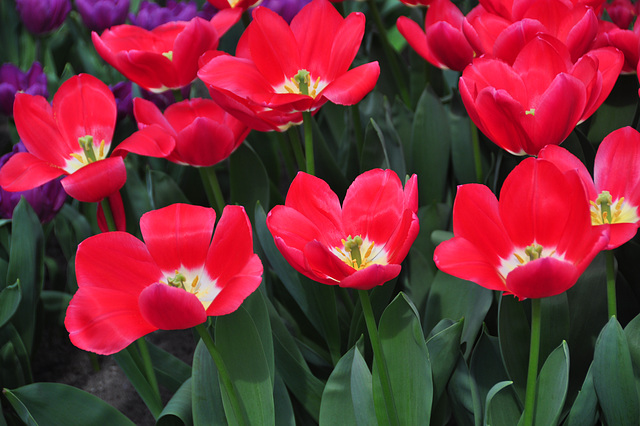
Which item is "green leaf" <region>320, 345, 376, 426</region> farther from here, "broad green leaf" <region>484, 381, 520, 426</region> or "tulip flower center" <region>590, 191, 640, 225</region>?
"tulip flower center" <region>590, 191, 640, 225</region>

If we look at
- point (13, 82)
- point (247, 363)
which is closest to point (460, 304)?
point (247, 363)

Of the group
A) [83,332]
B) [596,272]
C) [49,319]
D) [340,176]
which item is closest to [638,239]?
[596,272]

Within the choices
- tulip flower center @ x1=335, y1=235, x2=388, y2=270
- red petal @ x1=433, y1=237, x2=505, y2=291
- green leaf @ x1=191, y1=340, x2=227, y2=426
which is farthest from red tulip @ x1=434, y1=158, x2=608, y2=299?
green leaf @ x1=191, y1=340, x2=227, y2=426

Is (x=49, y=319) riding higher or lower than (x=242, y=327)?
lower

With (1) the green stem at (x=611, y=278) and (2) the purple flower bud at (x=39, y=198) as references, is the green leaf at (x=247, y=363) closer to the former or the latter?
(1) the green stem at (x=611, y=278)

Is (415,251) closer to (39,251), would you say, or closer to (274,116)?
(274,116)

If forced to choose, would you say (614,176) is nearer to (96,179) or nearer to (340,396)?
(340,396)

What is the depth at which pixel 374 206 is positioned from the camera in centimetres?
75

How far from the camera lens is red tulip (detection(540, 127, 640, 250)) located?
0.71m

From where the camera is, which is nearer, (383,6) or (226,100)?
(226,100)

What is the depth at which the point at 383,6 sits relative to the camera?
198 centimetres

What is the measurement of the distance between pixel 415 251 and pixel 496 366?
24 centimetres

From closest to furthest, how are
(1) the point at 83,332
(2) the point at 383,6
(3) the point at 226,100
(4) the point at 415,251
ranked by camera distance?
(1) the point at 83,332 → (3) the point at 226,100 → (4) the point at 415,251 → (2) the point at 383,6

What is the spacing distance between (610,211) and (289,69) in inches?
18.7
